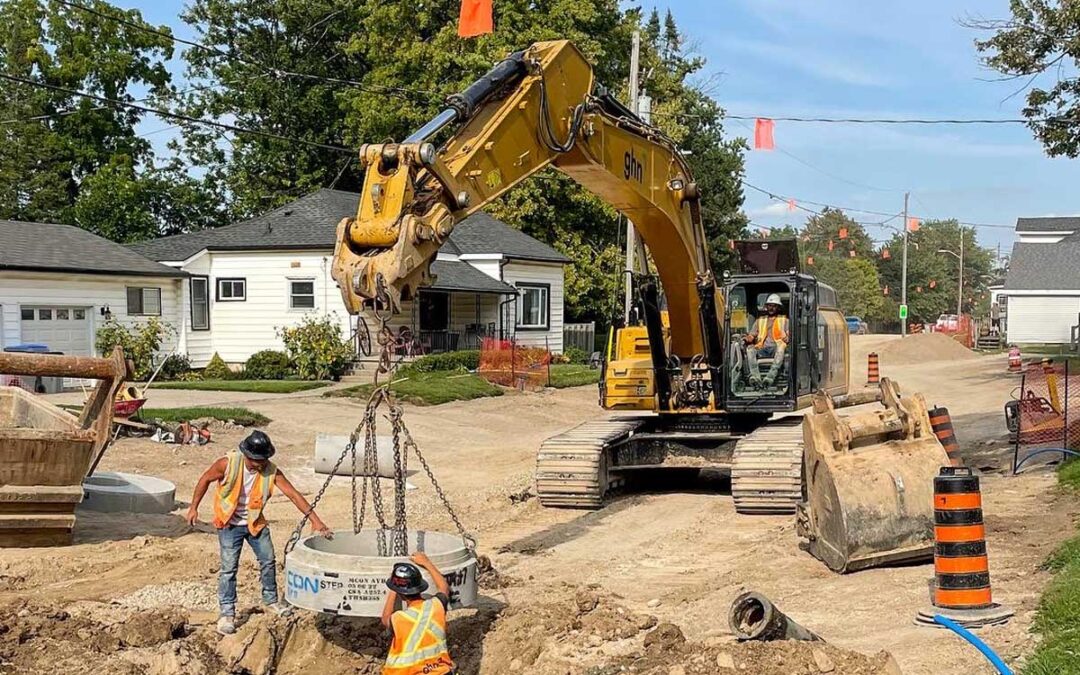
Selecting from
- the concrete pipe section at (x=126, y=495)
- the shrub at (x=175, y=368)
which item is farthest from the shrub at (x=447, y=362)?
the concrete pipe section at (x=126, y=495)

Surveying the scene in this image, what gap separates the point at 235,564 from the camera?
8742 mm

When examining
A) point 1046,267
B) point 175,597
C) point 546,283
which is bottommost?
point 175,597

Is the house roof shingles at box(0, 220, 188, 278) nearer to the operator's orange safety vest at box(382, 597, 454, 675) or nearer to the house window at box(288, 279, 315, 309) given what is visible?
the house window at box(288, 279, 315, 309)

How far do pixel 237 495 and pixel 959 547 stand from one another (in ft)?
17.1

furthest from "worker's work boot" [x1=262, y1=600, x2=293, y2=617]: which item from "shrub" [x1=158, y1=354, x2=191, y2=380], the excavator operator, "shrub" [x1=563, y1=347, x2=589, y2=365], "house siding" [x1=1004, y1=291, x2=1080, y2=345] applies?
"house siding" [x1=1004, y1=291, x2=1080, y2=345]

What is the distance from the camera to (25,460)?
10.8 m

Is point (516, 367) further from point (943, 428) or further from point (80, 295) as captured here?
point (943, 428)

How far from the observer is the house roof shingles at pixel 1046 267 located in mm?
59375

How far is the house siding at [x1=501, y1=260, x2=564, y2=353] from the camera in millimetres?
38750

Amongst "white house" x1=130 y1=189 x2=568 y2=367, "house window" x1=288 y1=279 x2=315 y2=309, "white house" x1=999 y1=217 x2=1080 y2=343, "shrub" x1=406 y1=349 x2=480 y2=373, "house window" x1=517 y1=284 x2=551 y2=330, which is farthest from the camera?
"white house" x1=999 y1=217 x2=1080 y2=343

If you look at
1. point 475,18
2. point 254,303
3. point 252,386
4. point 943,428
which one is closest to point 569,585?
point 943,428

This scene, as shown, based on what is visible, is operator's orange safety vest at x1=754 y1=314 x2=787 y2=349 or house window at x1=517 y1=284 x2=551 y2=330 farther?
house window at x1=517 y1=284 x2=551 y2=330

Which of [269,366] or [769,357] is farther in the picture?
[269,366]

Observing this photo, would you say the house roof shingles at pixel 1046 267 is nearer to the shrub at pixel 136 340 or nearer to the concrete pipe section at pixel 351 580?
the shrub at pixel 136 340
